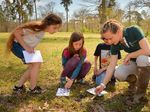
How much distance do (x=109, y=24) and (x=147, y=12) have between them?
22.6 metres

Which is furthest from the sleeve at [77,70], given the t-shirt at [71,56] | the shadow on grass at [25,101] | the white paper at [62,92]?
the shadow on grass at [25,101]

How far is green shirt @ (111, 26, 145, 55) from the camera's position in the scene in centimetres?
412

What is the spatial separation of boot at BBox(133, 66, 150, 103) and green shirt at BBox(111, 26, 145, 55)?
0.35 meters

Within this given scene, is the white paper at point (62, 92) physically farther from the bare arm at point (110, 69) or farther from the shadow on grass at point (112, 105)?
the bare arm at point (110, 69)

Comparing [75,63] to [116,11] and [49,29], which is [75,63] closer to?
[49,29]

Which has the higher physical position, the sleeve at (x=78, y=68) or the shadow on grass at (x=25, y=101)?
the sleeve at (x=78, y=68)

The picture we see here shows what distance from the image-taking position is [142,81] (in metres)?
4.17

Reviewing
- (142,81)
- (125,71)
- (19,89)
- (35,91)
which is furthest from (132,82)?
(19,89)

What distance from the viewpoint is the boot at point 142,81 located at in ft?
13.5

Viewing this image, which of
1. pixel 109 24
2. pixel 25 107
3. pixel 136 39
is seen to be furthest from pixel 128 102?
pixel 25 107

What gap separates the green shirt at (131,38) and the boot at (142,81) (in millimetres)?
351

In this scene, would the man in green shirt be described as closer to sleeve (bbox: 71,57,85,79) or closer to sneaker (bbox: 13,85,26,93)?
sleeve (bbox: 71,57,85,79)

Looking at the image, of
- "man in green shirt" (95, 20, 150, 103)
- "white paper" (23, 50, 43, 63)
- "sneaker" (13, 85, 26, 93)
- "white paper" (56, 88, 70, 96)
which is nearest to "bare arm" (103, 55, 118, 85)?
"man in green shirt" (95, 20, 150, 103)

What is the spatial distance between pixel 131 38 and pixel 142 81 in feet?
2.00
